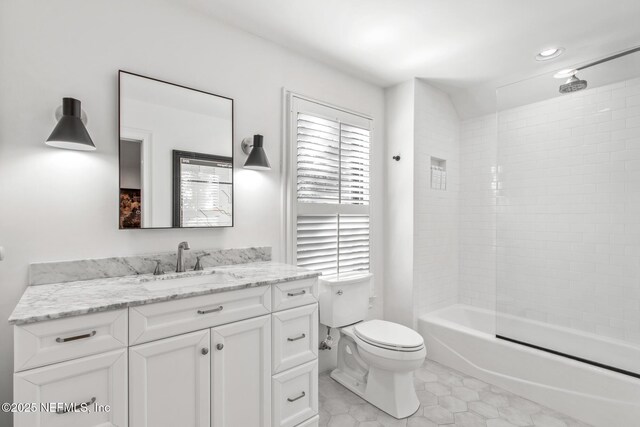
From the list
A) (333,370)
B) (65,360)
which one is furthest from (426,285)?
(65,360)

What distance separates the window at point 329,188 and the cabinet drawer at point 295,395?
85cm

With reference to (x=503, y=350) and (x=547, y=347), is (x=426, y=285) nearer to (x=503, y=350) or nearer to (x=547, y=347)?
(x=503, y=350)

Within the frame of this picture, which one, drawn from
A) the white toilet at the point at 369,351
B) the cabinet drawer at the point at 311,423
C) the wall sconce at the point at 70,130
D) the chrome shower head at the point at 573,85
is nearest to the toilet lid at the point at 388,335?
the white toilet at the point at 369,351

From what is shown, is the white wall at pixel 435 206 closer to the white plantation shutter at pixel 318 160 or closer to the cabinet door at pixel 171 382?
the white plantation shutter at pixel 318 160

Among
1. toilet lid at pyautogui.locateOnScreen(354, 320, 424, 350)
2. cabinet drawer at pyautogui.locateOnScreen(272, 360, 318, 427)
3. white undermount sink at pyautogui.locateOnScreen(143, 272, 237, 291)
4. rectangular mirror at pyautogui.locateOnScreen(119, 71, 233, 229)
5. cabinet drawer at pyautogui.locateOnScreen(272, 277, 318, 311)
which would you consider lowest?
cabinet drawer at pyautogui.locateOnScreen(272, 360, 318, 427)

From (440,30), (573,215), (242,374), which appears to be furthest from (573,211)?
(242,374)

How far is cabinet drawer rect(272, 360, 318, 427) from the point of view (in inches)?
65.2

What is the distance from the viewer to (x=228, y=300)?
4.88 feet

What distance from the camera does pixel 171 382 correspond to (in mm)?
1318

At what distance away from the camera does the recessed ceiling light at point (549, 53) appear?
2.37m

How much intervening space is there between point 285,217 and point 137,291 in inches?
46.1

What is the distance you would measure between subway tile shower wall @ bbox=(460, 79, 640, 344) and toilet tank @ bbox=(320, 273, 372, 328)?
128cm

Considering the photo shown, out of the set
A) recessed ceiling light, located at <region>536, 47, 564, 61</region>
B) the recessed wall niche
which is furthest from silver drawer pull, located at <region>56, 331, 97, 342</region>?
recessed ceiling light, located at <region>536, 47, 564, 61</region>

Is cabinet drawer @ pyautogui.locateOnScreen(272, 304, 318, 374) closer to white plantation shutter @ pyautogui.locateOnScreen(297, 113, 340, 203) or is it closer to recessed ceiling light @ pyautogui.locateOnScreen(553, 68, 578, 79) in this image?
white plantation shutter @ pyautogui.locateOnScreen(297, 113, 340, 203)
